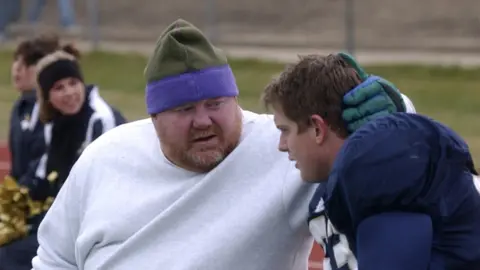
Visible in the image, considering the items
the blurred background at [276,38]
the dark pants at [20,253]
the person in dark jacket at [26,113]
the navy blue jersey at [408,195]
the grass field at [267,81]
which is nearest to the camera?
the navy blue jersey at [408,195]

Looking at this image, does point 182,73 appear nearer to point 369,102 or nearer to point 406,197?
point 369,102

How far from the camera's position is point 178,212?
3.00 meters

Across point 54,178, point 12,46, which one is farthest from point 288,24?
point 54,178

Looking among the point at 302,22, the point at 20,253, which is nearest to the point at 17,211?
the point at 20,253

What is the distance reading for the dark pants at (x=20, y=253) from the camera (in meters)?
4.77

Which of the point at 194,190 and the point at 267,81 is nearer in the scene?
the point at 194,190

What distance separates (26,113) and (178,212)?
242 centimetres

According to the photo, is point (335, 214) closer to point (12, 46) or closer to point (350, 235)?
point (350, 235)

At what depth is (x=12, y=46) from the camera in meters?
18.8

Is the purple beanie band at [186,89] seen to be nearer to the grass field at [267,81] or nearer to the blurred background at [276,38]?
the grass field at [267,81]

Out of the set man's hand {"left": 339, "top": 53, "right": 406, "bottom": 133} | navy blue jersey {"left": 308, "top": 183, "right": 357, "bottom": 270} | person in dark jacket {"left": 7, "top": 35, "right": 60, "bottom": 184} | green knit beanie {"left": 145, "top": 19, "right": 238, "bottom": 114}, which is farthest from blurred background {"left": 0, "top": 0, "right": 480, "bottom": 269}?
man's hand {"left": 339, "top": 53, "right": 406, "bottom": 133}

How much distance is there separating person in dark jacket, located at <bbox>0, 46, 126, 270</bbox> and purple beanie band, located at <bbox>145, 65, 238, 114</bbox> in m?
1.75

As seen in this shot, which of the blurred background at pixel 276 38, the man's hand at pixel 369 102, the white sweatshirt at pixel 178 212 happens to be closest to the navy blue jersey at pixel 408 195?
the man's hand at pixel 369 102

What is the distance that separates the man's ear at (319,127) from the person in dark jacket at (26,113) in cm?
284
